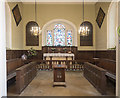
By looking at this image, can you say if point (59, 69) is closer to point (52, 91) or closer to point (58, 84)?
point (58, 84)

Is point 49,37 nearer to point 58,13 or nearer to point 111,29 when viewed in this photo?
point 58,13

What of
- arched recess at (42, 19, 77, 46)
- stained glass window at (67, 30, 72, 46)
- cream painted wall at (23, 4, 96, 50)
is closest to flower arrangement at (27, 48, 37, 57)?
cream painted wall at (23, 4, 96, 50)

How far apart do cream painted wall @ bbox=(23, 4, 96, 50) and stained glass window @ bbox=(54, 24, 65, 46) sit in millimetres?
1045

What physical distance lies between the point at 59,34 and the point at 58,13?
2.00 m

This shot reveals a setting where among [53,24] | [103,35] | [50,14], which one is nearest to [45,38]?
[53,24]

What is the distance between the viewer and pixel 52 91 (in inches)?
176

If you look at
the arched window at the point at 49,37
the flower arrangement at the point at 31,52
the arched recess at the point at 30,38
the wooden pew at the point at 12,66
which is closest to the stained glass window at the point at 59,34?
the arched window at the point at 49,37

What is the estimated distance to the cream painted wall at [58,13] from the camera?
11.7 meters

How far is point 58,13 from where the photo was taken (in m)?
11.7

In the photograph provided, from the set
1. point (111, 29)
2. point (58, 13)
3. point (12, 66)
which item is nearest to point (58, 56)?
point (58, 13)

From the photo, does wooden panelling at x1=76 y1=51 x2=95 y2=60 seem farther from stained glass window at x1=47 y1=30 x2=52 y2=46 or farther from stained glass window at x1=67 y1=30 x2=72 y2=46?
stained glass window at x1=47 y1=30 x2=52 y2=46

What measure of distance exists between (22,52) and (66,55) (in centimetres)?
413

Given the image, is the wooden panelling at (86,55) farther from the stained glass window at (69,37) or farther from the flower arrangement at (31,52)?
the flower arrangement at (31,52)

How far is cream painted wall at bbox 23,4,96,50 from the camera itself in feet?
38.2
